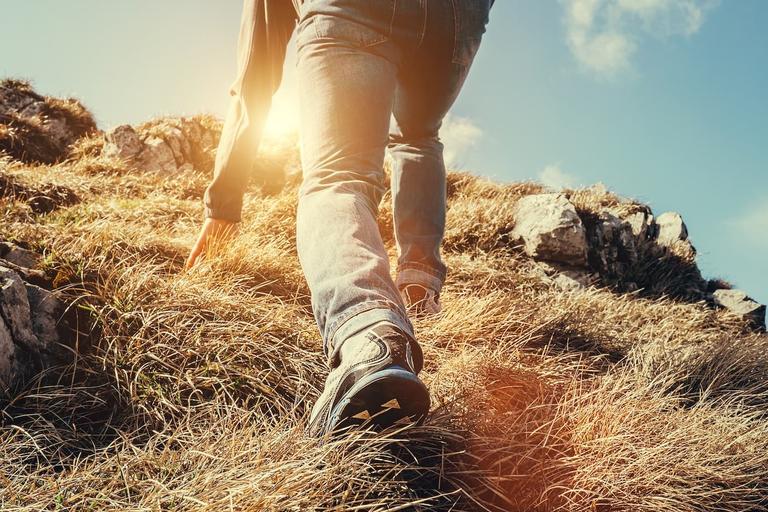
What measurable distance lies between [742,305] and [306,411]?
599 cm

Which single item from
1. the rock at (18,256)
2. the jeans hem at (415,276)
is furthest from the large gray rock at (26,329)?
the jeans hem at (415,276)

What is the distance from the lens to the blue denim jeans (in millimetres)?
1293

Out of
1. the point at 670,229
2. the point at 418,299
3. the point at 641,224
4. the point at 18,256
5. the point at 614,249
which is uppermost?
the point at 670,229

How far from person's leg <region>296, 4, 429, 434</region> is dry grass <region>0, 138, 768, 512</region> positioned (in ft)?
0.38

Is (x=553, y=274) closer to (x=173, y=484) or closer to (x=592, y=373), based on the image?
(x=592, y=373)

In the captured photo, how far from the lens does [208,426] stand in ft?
4.83

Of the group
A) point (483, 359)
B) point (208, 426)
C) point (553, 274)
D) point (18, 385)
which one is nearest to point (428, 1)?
point (483, 359)

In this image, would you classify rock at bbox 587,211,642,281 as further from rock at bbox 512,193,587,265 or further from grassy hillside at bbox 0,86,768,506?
grassy hillside at bbox 0,86,768,506

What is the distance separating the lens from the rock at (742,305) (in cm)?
547

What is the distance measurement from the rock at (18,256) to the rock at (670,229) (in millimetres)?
6458

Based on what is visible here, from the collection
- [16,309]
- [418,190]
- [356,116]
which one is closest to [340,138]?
[356,116]

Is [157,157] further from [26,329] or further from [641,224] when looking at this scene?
[641,224]

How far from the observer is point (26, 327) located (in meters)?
1.64

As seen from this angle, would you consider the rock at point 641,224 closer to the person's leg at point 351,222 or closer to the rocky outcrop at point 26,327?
the person's leg at point 351,222
